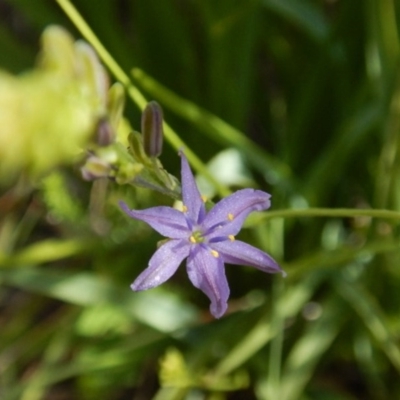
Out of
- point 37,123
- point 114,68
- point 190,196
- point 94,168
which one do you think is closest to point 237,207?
point 190,196

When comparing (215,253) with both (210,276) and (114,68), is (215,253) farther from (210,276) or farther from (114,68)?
(114,68)

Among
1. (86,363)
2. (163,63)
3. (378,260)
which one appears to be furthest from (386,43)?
(86,363)

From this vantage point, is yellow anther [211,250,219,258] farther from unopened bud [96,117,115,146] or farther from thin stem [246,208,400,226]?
unopened bud [96,117,115,146]

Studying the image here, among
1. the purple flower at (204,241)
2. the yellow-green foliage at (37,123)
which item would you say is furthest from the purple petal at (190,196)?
the yellow-green foliage at (37,123)

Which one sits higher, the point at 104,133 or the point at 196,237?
the point at 104,133

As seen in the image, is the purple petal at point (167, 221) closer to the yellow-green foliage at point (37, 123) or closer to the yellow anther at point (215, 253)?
the yellow anther at point (215, 253)

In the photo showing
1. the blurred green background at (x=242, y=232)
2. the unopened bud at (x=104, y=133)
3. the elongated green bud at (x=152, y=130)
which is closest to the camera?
the unopened bud at (x=104, y=133)
